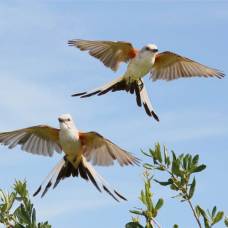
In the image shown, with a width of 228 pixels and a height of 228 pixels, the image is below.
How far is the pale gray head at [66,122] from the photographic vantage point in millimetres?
6238

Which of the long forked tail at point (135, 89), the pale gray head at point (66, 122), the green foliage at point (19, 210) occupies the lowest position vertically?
the green foliage at point (19, 210)

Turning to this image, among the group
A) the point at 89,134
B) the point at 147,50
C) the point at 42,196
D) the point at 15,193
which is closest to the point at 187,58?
the point at 147,50

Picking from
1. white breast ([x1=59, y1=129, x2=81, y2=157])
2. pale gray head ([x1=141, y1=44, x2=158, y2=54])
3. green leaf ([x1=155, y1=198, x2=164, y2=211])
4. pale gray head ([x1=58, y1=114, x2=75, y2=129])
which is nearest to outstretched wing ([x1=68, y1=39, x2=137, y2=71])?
pale gray head ([x1=141, y1=44, x2=158, y2=54])

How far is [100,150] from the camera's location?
20.1 feet

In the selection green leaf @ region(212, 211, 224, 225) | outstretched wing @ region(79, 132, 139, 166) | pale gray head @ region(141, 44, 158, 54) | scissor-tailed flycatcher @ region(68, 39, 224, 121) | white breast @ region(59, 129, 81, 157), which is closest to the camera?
green leaf @ region(212, 211, 224, 225)

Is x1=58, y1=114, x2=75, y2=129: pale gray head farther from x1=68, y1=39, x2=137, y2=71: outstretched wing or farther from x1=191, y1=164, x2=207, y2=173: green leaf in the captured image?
x1=191, y1=164, x2=207, y2=173: green leaf

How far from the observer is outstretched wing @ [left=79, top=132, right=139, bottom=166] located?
595 cm

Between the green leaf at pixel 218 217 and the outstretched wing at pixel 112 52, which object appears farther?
the outstretched wing at pixel 112 52

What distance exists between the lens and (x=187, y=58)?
25.8ft

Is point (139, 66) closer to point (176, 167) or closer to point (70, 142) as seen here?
point (70, 142)

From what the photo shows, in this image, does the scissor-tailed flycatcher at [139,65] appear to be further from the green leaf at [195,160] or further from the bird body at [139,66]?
the green leaf at [195,160]

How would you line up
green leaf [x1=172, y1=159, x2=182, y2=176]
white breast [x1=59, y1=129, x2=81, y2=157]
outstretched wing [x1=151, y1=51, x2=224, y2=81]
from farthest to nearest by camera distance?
outstretched wing [x1=151, y1=51, x2=224, y2=81] → white breast [x1=59, y1=129, x2=81, y2=157] → green leaf [x1=172, y1=159, x2=182, y2=176]

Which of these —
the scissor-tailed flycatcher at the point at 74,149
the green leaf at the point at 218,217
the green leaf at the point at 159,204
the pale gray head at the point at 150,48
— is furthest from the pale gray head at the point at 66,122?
the green leaf at the point at 218,217

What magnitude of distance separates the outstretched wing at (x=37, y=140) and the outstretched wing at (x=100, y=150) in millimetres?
416
